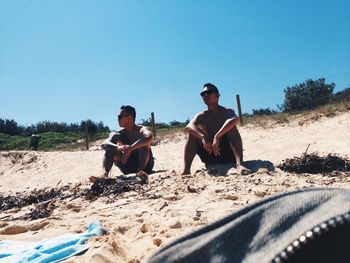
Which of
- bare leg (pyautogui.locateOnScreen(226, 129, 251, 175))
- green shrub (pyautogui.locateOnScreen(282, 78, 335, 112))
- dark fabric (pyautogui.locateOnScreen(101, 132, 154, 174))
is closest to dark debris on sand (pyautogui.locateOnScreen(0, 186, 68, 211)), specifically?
dark fabric (pyautogui.locateOnScreen(101, 132, 154, 174))

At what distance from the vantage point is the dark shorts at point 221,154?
5.43 meters

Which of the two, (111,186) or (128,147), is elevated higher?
(128,147)

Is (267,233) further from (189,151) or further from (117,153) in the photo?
(117,153)

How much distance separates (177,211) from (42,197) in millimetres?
2803

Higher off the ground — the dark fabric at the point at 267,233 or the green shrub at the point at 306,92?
the green shrub at the point at 306,92

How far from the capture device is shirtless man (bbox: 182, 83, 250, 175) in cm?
526

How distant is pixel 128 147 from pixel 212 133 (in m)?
1.20

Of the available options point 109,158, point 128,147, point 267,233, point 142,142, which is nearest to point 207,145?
point 142,142

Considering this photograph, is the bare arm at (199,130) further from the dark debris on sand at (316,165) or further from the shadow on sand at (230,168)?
the dark debris on sand at (316,165)

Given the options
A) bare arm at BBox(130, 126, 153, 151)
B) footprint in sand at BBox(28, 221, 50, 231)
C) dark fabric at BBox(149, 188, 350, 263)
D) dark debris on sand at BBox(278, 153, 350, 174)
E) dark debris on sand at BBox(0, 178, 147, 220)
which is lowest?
dark debris on sand at BBox(278, 153, 350, 174)

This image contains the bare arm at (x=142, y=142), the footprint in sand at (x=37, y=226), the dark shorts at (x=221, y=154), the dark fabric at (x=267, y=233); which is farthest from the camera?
the bare arm at (x=142, y=142)

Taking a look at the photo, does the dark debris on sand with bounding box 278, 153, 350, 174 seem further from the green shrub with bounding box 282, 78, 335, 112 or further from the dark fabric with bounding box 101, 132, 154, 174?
the green shrub with bounding box 282, 78, 335, 112

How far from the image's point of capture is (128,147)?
18.7 ft

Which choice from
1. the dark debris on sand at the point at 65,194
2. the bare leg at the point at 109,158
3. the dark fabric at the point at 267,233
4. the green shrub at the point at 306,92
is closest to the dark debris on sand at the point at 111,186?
the dark debris on sand at the point at 65,194
